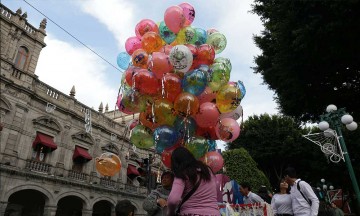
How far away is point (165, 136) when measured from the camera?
5160mm

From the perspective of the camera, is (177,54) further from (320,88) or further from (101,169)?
Answer: (320,88)

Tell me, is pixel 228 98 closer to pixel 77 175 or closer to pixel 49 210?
pixel 49 210

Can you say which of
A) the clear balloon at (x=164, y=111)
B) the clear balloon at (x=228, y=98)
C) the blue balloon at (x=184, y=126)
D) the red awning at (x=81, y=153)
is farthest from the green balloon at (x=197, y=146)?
the red awning at (x=81, y=153)

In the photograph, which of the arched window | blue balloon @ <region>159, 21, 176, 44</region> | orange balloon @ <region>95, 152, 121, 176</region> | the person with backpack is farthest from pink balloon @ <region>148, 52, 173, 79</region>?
the arched window

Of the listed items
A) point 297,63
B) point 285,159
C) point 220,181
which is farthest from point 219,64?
point 285,159

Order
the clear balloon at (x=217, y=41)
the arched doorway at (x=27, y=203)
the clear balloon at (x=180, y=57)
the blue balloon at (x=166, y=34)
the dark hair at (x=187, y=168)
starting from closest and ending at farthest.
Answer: the dark hair at (x=187, y=168) → the clear balloon at (x=180, y=57) → the blue balloon at (x=166, y=34) → the clear balloon at (x=217, y=41) → the arched doorway at (x=27, y=203)

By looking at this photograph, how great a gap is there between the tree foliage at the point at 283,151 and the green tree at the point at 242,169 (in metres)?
8.43

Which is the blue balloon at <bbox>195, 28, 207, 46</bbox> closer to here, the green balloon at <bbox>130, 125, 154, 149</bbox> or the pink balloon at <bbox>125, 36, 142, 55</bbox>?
the pink balloon at <bbox>125, 36, 142, 55</bbox>

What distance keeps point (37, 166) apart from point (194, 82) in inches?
474

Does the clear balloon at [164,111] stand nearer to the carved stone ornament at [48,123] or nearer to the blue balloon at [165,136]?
the blue balloon at [165,136]

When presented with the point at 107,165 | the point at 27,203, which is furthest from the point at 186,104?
the point at 27,203

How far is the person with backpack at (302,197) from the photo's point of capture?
3.90 metres

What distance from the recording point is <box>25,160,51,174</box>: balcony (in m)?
13.6

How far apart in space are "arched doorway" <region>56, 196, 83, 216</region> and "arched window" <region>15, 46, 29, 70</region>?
8313 millimetres
